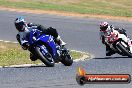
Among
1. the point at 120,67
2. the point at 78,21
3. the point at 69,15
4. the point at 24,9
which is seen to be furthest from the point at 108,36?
the point at 24,9

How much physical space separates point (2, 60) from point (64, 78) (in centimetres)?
486

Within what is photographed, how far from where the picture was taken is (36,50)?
55.9 ft

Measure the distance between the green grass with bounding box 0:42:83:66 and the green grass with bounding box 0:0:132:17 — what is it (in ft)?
66.1

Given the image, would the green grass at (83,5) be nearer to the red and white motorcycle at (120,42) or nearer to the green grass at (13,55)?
the green grass at (13,55)

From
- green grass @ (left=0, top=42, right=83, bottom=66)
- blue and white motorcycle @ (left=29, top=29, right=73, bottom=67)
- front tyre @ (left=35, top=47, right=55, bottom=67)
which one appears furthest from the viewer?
green grass @ (left=0, top=42, right=83, bottom=66)

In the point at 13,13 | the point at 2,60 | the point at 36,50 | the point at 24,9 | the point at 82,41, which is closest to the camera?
the point at 36,50

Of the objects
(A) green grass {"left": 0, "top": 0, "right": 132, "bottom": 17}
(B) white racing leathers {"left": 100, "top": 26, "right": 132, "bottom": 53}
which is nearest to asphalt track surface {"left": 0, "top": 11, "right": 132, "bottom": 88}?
(B) white racing leathers {"left": 100, "top": 26, "right": 132, "bottom": 53}

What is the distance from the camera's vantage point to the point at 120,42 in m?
21.6

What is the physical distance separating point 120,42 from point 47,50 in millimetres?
4976

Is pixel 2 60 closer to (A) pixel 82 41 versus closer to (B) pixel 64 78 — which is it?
(B) pixel 64 78

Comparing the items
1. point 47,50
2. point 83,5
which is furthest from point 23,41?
point 83,5

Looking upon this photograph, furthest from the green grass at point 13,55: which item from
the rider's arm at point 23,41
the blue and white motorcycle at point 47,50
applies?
the blue and white motorcycle at point 47,50

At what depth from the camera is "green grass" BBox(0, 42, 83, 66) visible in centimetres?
1842

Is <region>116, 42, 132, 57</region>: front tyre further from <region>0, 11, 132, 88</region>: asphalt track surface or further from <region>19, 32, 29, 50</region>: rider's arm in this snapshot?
<region>19, 32, 29, 50</region>: rider's arm
